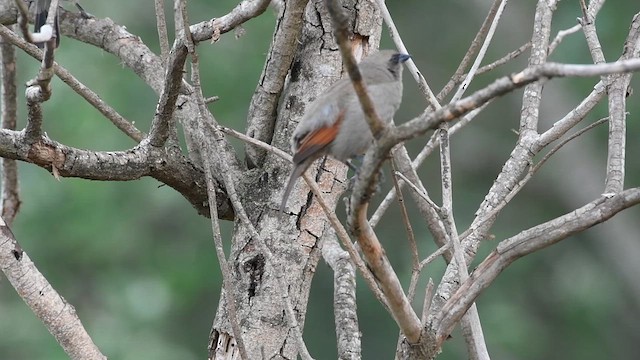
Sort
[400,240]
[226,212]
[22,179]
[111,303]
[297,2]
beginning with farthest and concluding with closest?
[400,240]
[111,303]
[22,179]
[226,212]
[297,2]

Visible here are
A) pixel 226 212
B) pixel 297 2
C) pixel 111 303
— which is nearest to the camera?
pixel 297 2

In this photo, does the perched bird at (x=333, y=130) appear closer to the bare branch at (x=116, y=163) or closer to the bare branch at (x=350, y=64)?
the bare branch at (x=116, y=163)

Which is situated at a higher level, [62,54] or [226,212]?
[62,54]

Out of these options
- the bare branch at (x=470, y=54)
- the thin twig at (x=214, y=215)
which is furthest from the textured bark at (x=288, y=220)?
the bare branch at (x=470, y=54)

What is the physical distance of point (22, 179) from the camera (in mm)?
8148

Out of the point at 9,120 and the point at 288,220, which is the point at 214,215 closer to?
the point at 288,220

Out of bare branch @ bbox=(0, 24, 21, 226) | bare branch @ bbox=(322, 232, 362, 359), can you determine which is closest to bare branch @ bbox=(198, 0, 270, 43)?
bare branch @ bbox=(322, 232, 362, 359)

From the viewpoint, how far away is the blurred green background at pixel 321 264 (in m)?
8.52

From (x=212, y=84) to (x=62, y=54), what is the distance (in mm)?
1260

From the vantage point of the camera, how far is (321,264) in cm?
880

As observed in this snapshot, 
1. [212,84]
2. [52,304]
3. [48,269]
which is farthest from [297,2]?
[48,269]

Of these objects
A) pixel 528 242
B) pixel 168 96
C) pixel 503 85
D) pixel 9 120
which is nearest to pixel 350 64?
pixel 503 85

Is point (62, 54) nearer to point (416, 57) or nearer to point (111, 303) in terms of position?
point (111, 303)

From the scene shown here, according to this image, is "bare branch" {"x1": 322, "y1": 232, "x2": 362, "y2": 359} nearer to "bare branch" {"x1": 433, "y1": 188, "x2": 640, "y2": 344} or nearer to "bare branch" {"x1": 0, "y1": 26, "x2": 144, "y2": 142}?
"bare branch" {"x1": 433, "y1": 188, "x2": 640, "y2": 344}
